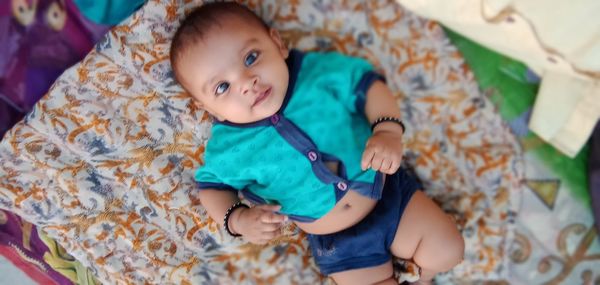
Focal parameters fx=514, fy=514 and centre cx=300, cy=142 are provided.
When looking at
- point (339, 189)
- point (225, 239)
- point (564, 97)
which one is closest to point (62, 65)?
point (225, 239)

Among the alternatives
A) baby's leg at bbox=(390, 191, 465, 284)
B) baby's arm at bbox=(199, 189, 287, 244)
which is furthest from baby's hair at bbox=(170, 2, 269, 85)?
baby's leg at bbox=(390, 191, 465, 284)

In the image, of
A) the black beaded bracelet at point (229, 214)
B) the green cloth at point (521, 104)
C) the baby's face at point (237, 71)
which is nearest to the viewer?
the baby's face at point (237, 71)

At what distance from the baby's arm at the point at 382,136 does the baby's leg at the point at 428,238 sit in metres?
0.17

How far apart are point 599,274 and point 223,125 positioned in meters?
0.92

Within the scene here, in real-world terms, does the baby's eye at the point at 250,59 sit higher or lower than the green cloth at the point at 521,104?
higher

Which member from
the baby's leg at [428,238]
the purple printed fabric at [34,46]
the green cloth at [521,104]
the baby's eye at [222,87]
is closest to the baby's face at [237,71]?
the baby's eye at [222,87]

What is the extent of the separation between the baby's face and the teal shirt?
6 centimetres

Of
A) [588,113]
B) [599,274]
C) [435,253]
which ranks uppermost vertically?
[588,113]

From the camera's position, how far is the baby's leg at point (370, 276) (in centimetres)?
113

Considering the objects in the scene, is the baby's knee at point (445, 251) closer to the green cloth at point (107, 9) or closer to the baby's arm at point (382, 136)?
the baby's arm at point (382, 136)

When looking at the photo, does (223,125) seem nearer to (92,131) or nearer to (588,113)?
(92,131)

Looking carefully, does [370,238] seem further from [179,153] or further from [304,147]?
[179,153]

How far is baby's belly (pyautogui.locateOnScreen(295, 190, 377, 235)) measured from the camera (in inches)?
43.4

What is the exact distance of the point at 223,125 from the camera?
1095mm
